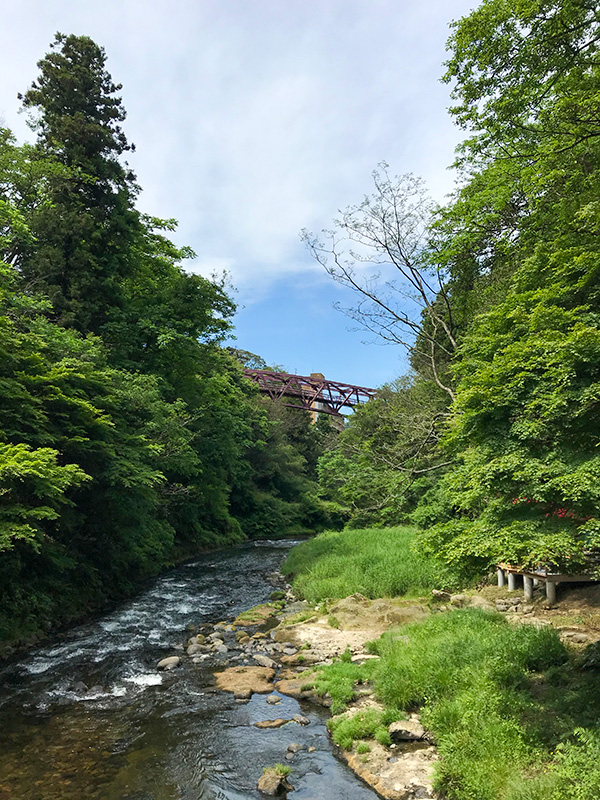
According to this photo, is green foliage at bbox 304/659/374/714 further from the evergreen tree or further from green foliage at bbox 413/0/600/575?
the evergreen tree

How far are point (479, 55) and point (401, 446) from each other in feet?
31.3

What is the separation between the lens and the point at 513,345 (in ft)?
20.9

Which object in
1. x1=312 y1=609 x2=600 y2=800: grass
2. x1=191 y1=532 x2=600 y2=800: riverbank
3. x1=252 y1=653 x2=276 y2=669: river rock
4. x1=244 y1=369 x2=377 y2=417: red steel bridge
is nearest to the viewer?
x1=312 y1=609 x2=600 y2=800: grass

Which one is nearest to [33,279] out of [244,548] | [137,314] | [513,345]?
[137,314]

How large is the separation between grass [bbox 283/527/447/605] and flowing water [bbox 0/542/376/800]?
5.25 m

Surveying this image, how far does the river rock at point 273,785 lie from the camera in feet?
19.7

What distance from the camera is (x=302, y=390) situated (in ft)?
187

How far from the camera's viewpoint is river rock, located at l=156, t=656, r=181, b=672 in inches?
399

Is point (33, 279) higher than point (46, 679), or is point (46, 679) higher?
point (33, 279)

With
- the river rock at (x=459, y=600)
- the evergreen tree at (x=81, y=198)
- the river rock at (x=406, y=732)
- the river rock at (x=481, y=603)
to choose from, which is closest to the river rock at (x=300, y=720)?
the river rock at (x=406, y=732)

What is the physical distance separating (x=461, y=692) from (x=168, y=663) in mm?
6216

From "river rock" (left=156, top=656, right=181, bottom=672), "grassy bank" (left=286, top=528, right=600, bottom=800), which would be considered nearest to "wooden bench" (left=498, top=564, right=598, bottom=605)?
"grassy bank" (left=286, top=528, right=600, bottom=800)

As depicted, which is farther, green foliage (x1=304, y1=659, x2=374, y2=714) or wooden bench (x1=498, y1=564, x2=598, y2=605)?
wooden bench (x1=498, y1=564, x2=598, y2=605)

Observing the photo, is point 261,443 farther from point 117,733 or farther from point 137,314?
point 117,733
